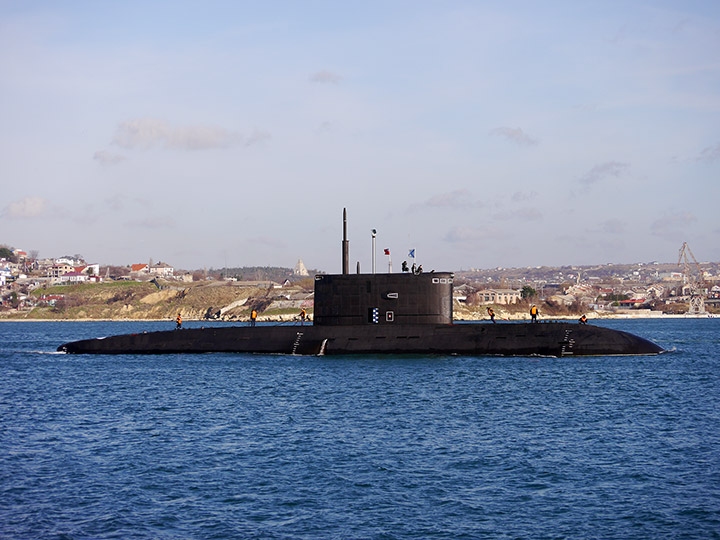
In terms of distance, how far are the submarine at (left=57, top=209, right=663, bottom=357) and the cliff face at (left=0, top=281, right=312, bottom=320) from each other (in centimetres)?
10522

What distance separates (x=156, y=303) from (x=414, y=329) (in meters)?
127

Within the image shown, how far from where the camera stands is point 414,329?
3769 centimetres

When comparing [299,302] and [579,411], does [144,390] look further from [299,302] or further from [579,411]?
[299,302]

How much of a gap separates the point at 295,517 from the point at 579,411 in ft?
45.3

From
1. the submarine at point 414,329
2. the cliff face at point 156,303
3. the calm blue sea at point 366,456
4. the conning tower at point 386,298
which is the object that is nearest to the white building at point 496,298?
the cliff face at point 156,303

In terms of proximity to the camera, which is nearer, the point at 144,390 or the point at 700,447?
the point at 700,447

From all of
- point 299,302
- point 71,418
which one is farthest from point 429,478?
point 299,302

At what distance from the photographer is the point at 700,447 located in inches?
787

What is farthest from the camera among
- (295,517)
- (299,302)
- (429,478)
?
(299,302)

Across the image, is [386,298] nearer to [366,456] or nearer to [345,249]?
[345,249]

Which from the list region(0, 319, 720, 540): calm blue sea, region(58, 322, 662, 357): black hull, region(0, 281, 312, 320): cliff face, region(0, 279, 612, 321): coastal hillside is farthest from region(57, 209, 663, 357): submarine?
region(0, 281, 312, 320): cliff face

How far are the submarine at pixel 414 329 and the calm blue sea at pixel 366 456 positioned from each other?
304 cm

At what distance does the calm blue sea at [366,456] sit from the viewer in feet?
46.6

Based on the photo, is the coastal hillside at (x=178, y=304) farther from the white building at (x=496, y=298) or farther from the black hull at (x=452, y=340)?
the black hull at (x=452, y=340)
